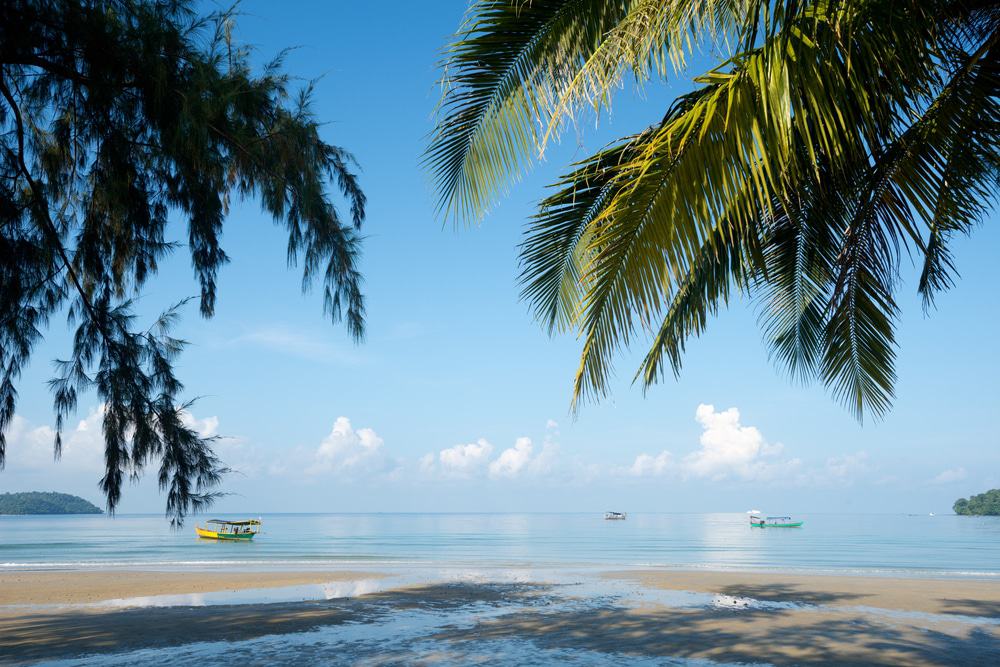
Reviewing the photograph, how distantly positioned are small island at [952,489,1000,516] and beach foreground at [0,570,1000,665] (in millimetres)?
173756

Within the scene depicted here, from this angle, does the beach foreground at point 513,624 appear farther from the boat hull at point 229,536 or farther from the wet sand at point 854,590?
A: the boat hull at point 229,536

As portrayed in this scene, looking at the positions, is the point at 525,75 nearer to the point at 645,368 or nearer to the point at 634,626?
the point at 645,368

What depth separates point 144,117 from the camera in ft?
19.7

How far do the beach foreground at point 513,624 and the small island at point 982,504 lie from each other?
173756mm

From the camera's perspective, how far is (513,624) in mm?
10820

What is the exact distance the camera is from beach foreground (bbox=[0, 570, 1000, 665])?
27.8 feet

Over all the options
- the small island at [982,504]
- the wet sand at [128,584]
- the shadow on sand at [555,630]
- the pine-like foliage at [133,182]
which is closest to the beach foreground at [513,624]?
the shadow on sand at [555,630]

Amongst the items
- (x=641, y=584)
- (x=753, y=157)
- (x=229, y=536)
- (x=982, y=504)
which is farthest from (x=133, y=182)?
(x=982, y=504)

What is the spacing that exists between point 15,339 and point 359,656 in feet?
15.7

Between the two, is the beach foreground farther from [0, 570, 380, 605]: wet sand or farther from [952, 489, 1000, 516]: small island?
[952, 489, 1000, 516]: small island

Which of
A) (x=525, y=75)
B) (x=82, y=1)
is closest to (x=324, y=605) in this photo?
(x=82, y=1)

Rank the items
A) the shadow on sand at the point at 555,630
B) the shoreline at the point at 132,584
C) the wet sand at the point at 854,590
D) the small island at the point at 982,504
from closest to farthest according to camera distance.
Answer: the shadow on sand at the point at 555,630
the wet sand at the point at 854,590
the shoreline at the point at 132,584
the small island at the point at 982,504

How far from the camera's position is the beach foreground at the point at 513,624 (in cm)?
848

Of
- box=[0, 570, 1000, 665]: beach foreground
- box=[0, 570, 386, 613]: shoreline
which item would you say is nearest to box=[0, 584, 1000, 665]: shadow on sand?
box=[0, 570, 1000, 665]: beach foreground
